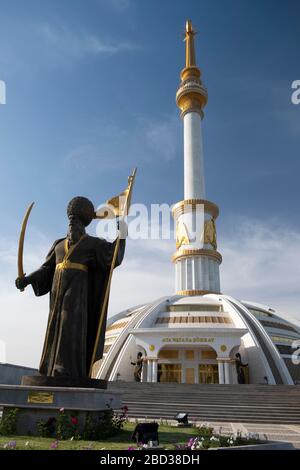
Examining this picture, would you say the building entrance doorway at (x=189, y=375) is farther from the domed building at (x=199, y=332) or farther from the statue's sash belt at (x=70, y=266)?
the statue's sash belt at (x=70, y=266)

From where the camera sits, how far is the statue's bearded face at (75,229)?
8.38 m

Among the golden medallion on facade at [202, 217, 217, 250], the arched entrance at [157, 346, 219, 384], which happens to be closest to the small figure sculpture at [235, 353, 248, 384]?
the arched entrance at [157, 346, 219, 384]

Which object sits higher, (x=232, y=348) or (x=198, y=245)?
(x=198, y=245)

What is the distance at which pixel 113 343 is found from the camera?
31.4 m

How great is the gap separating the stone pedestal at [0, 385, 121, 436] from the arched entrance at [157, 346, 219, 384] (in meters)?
24.7

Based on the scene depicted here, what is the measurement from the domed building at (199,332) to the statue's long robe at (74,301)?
21.5 meters

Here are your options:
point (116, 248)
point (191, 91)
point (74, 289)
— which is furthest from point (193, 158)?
point (74, 289)

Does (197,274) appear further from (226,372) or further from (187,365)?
(226,372)

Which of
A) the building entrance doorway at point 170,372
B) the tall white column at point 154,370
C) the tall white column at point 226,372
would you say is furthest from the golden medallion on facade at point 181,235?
the tall white column at point 226,372

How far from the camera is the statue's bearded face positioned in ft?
27.5
